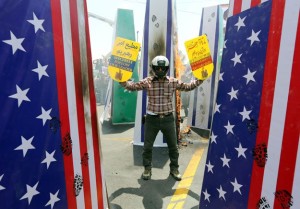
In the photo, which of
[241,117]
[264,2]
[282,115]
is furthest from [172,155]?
[264,2]

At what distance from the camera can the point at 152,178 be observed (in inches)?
170


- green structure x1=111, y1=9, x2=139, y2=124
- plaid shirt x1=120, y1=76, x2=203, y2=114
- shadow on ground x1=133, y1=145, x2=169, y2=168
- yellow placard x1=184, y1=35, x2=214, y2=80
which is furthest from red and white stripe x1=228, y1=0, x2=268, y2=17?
green structure x1=111, y1=9, x2=139, y2=124

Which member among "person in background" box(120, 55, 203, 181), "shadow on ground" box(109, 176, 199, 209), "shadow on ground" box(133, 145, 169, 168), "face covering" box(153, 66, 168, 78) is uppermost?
"face covering" box(153, 66, 168, 78)

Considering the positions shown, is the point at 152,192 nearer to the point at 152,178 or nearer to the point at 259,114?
the point at 152,178

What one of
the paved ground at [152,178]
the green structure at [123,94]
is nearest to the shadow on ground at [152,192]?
the paved ground at [152,178]

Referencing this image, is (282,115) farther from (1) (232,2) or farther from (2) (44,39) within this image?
(2) (44,39)

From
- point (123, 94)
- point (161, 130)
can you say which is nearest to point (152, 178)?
point (161, 130)

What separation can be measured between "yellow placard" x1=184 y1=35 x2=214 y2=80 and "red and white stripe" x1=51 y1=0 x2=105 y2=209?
4.30 ft

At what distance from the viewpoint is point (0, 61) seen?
1665mm

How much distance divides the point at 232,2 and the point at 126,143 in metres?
4.71

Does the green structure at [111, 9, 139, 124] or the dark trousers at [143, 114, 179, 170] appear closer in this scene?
the dark trousers at [143, 114, 179, 170]

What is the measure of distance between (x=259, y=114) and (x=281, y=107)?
20cm

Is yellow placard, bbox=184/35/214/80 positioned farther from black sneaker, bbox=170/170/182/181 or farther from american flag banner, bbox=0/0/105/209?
black sneaker, bbox=170/170/182/181

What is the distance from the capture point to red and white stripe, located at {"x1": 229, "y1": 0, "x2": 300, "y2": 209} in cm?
194
